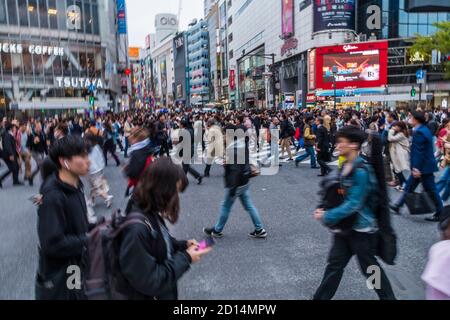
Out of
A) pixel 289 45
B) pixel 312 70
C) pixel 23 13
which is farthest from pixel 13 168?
pixel 289 45

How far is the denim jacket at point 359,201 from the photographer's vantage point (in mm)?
3504

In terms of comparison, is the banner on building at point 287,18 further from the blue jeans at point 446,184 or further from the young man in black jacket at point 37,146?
the blue jeans at point 446,184

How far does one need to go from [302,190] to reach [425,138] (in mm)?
3661

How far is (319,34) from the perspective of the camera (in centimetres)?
5219

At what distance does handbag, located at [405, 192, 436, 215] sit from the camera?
21.1 ft

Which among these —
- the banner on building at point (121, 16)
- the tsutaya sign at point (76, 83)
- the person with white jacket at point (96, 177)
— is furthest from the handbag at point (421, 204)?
the banner on building at point (121, 16)

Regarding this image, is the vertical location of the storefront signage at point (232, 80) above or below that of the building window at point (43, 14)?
below

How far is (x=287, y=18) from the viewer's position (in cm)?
6141

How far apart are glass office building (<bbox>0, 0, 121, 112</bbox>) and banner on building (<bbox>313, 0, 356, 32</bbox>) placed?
26.6 meters

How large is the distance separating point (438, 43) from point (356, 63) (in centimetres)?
1181

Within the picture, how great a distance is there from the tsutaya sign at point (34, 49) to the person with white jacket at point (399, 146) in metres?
40.1

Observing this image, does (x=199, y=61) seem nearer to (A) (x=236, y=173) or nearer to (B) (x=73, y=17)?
(B) (x=73, y=17)
